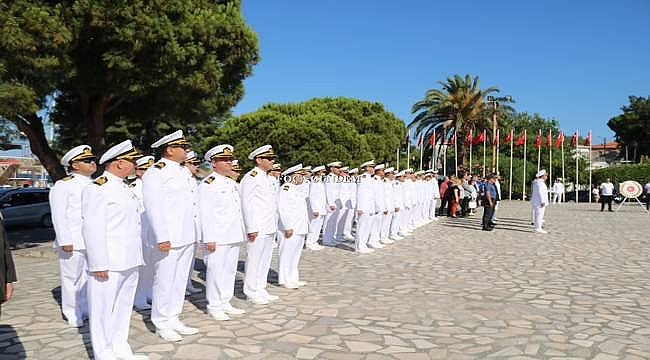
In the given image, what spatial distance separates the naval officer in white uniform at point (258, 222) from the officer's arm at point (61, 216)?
2077 millimetres

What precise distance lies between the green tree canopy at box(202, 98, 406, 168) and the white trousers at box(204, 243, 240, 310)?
26711 mm

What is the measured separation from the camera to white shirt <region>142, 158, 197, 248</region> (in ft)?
18.2

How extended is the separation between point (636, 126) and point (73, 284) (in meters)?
78.6

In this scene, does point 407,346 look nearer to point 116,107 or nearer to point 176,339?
point 176,339

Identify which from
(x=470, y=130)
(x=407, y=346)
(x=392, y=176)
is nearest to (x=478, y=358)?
(x=407, y=346)

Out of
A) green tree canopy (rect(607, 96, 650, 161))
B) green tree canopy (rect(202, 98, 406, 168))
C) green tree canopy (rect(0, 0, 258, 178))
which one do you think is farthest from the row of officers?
green tree canopy (rect(607, 96, 650, 161))

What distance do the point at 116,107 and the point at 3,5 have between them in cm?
530

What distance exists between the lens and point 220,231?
6438 millimetres

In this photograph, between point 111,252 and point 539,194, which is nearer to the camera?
point 111,252

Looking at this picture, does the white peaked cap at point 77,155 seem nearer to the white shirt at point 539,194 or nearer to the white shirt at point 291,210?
the white shirt at point 291,210

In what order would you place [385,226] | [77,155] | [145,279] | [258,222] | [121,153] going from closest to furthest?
[121,153], [77,155], [258,222], [145,279], [385,226]

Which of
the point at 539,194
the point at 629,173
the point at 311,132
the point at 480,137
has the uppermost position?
the point at 480,137

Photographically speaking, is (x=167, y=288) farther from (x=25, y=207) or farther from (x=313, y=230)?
(x=25, y=207)

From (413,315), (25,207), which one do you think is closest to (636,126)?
(25,207)
